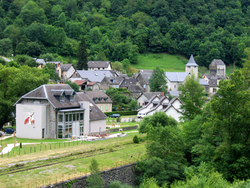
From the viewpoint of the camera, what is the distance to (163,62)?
418 ft

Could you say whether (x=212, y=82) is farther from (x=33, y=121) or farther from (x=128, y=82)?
(x=33, y=121)

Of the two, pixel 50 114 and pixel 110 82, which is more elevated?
pixel 110 82

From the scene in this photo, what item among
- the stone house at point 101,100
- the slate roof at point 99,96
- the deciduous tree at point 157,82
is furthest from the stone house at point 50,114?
the deciduous tree at point 157,82

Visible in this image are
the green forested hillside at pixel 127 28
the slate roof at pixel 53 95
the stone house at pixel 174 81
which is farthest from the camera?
the green forested hillside at pixel 127 28

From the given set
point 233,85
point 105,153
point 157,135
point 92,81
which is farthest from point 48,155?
point 92,81

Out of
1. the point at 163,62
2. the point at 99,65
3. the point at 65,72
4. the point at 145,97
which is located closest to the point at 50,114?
the point at 145,97

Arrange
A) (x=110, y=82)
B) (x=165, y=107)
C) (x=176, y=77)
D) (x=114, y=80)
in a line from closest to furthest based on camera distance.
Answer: (x=165, y=107)
(x=110, y=82)
(x=114, y=80)
(x=176, y=77)

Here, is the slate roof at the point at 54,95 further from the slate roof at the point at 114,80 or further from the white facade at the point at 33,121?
the slate roof at the point at 114,80

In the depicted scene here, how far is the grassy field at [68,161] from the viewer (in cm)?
2217

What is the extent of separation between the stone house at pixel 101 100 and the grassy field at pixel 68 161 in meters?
29.3

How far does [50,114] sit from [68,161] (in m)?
10.8

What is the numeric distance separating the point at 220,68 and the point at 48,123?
3672 inches

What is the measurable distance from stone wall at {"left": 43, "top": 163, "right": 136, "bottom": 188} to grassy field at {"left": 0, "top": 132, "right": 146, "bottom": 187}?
0.36 m

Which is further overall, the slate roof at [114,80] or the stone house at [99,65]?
the stone house at [99,65]
